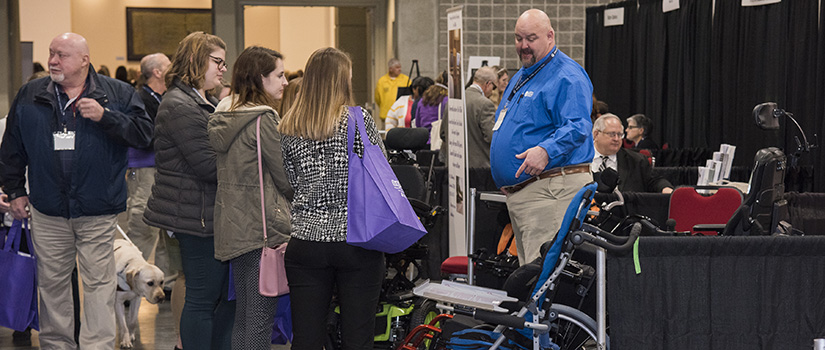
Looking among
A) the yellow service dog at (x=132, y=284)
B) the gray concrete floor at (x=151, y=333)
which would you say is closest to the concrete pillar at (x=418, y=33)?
the gray concrete floor at (x=151, y=333)

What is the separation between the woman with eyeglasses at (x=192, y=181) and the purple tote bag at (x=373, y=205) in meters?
0.90

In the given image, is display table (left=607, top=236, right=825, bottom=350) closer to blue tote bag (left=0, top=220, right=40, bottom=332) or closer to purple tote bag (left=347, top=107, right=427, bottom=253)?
purple tote bag (left=347, top=107, right=427, bottom=253)

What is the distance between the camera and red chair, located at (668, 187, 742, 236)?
5.37 metres

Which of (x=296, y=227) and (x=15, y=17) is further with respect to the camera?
(x=15, y=17)

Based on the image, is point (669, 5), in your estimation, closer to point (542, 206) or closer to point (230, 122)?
point (542, 206)

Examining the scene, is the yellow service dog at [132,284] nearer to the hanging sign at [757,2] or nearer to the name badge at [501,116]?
the name badge at [501,116]

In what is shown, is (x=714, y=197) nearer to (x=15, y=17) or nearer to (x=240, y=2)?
(x=240, y=2)

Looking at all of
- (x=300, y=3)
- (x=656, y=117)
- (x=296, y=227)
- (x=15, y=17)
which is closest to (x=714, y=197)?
(x=296, y=227)

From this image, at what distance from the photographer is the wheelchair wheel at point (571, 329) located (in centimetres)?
332

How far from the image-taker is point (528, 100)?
4.01 metres

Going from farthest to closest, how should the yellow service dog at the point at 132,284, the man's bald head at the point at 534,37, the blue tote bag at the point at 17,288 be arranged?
the yellow service dog at the point at 132,284
the blue tote bag at the point at 17,288
the man's bald head at the point at 534,37

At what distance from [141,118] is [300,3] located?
9.43 metres

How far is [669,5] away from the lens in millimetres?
9680

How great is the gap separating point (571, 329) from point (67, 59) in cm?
257
